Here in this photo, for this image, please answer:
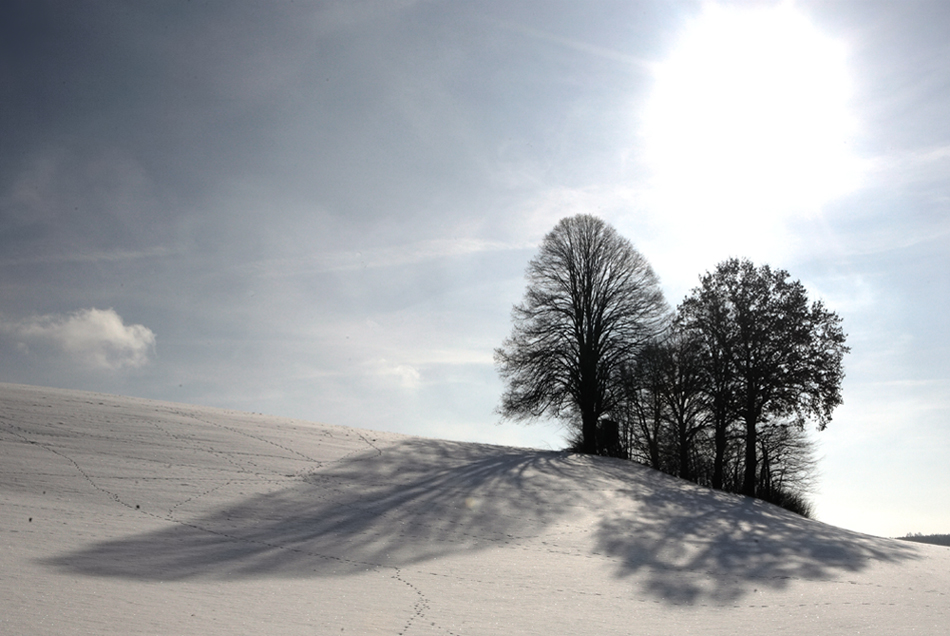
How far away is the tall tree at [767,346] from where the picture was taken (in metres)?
23.4

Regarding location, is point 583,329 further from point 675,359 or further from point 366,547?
point 366,547

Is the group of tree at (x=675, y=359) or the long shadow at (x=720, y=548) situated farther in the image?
the group of tree at (x=675, y=359)

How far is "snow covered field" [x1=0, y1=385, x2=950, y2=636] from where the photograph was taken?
276 inches

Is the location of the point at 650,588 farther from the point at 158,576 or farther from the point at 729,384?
the point at 729,384

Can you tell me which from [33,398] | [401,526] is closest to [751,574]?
[401,526]

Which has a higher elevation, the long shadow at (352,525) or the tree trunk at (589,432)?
the tree trunk at (589,432)

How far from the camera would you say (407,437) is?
22.2 m

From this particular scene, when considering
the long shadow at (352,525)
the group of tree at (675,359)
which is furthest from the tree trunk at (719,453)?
the long shadow at (352,525)

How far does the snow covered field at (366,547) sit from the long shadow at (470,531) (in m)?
0.06

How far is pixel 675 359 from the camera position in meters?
29.3

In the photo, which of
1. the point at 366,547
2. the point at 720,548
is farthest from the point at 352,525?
the point at 720,548

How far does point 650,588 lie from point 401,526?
4805 mm

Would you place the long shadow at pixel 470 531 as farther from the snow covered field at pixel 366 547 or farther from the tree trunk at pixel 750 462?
the tree trunk at pixel 750 462

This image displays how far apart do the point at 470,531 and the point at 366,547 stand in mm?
2669
